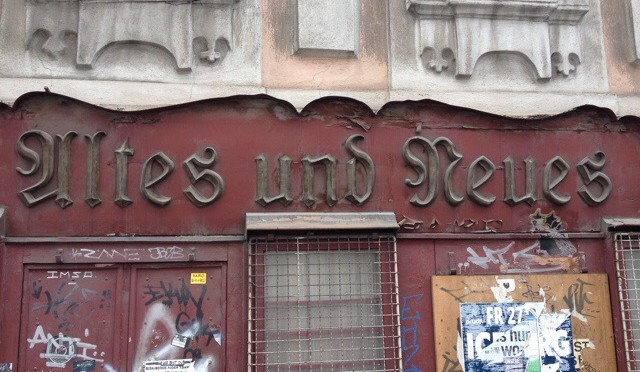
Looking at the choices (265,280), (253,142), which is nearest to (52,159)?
(253,142)

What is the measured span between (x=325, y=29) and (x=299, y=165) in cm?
146

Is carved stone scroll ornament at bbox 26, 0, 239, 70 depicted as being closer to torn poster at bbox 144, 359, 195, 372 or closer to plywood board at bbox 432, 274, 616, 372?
torn poster at bbox 144, 359, 195, 372

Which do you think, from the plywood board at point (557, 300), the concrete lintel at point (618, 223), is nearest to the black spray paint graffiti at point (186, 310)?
the plywood board at point (557, 300)

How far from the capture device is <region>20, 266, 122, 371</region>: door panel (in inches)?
238

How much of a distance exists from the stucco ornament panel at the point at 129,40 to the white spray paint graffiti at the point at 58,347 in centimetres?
246

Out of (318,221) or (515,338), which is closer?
(318,221)

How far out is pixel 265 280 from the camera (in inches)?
253

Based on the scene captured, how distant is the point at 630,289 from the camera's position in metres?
6.82

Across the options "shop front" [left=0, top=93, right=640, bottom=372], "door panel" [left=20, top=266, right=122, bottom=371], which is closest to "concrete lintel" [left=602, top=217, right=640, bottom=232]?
"shop front" [left=0, top=93, right=640, bottom=372]

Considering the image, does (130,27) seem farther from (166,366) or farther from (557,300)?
(557,300)

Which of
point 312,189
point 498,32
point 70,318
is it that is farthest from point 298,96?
point 70,318

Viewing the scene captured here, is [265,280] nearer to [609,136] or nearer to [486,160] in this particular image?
[486,160]

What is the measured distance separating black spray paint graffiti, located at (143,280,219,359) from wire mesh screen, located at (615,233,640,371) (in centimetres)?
398

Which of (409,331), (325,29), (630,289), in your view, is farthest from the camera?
(325,29)
